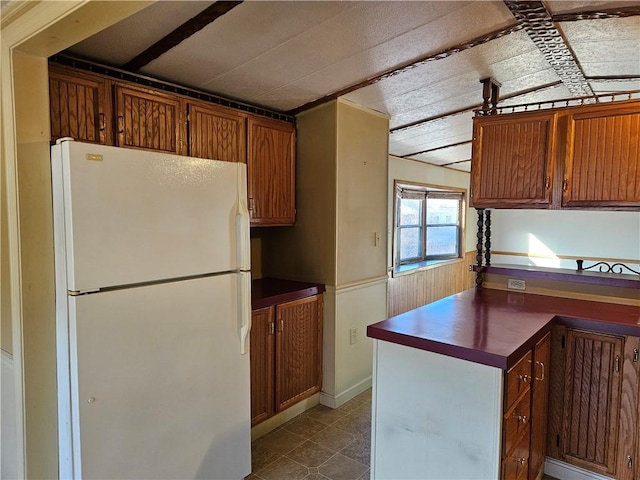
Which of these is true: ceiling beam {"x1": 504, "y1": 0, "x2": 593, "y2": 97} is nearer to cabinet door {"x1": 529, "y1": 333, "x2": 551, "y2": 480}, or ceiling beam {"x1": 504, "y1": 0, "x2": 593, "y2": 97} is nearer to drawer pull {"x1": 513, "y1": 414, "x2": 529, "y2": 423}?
cabinet door {"x1": 529, "y1": 333, "x2": 551, "y2": 480}

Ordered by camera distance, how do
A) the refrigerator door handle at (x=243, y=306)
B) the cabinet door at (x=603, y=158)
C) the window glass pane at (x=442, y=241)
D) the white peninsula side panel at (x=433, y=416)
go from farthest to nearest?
the window glass pane at (x=442, y=241)
the cabinet door at (x=603, y=158)
the refrigerator door handle at (x=243, y=306)
the white peninsula side panel at (x=433, y=416)

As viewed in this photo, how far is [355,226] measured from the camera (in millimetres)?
3086

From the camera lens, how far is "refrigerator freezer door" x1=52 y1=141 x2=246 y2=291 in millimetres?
1464

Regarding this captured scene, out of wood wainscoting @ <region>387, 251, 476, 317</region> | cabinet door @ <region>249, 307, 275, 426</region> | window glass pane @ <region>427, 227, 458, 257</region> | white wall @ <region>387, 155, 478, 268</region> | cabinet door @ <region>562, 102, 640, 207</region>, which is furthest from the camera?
window glass pane @ <region>427, 227, 458, 257</region>

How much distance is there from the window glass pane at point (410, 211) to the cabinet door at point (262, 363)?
2688mm

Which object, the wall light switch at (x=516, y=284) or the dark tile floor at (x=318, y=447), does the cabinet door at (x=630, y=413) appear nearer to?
the wall light switch at (x=516, y=284)

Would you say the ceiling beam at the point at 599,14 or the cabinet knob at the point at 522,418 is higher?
the ceiling beam at the point at 599,14

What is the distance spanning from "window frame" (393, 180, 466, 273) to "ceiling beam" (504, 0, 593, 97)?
204 centimetres

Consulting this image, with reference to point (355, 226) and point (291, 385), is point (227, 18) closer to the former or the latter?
point (355, 226)

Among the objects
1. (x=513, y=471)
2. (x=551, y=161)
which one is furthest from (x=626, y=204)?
(x=513, y=471)

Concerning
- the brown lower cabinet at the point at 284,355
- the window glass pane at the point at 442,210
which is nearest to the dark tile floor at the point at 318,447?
the brown lower cabinet at the point at 284,355

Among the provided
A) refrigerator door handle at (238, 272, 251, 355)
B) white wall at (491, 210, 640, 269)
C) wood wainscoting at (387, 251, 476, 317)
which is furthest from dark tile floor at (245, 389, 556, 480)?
white wall at (491, 210, 640, 269)

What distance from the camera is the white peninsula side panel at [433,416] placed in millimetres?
1564

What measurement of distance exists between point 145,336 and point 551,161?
7.70ft
